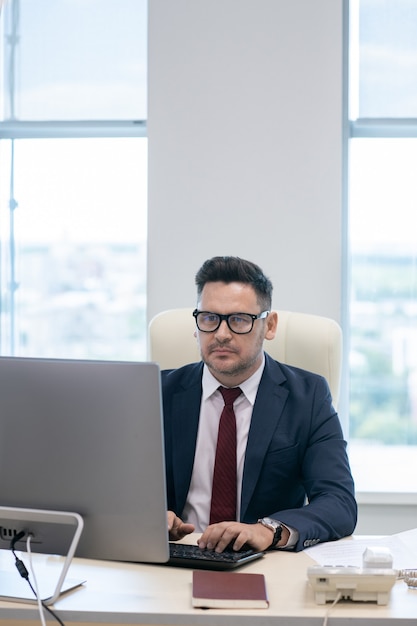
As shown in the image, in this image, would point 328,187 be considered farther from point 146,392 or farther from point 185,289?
point 146,392

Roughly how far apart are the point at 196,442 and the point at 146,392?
857 mm

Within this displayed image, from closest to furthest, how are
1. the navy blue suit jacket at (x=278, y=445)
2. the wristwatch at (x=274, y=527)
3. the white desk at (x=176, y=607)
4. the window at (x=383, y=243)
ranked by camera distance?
1. the white desk at (x=176, y=607)
2. the wristwatch at (x=274, y=527)
3. the navy blue suit jacket at (x=278, y=445)
4. the window at (x=383, y=243)

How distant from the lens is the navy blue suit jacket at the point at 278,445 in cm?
213

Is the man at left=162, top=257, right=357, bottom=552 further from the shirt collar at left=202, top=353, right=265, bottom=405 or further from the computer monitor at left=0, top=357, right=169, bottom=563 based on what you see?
the computer monitor at left=0, top=357, right=169, bottom=563

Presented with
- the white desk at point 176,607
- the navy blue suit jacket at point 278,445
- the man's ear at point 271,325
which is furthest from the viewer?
the man's ear at point 271,325

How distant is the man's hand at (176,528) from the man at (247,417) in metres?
0.30

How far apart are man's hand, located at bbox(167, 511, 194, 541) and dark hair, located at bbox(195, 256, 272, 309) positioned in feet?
2.27

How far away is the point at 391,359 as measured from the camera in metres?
3.86

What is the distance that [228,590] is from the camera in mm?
1470

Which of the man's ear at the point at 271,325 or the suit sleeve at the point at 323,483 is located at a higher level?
the man's ear at the point at 271,325

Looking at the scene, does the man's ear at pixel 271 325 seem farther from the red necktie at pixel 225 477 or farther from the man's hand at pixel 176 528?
the man's hand at pixel 176 528

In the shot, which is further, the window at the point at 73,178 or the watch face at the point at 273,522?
the window at the point at 73,178

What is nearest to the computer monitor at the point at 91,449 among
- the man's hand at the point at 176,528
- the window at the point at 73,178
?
the man's hand at the point at 176,528

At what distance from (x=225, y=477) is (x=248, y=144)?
1.90 m
